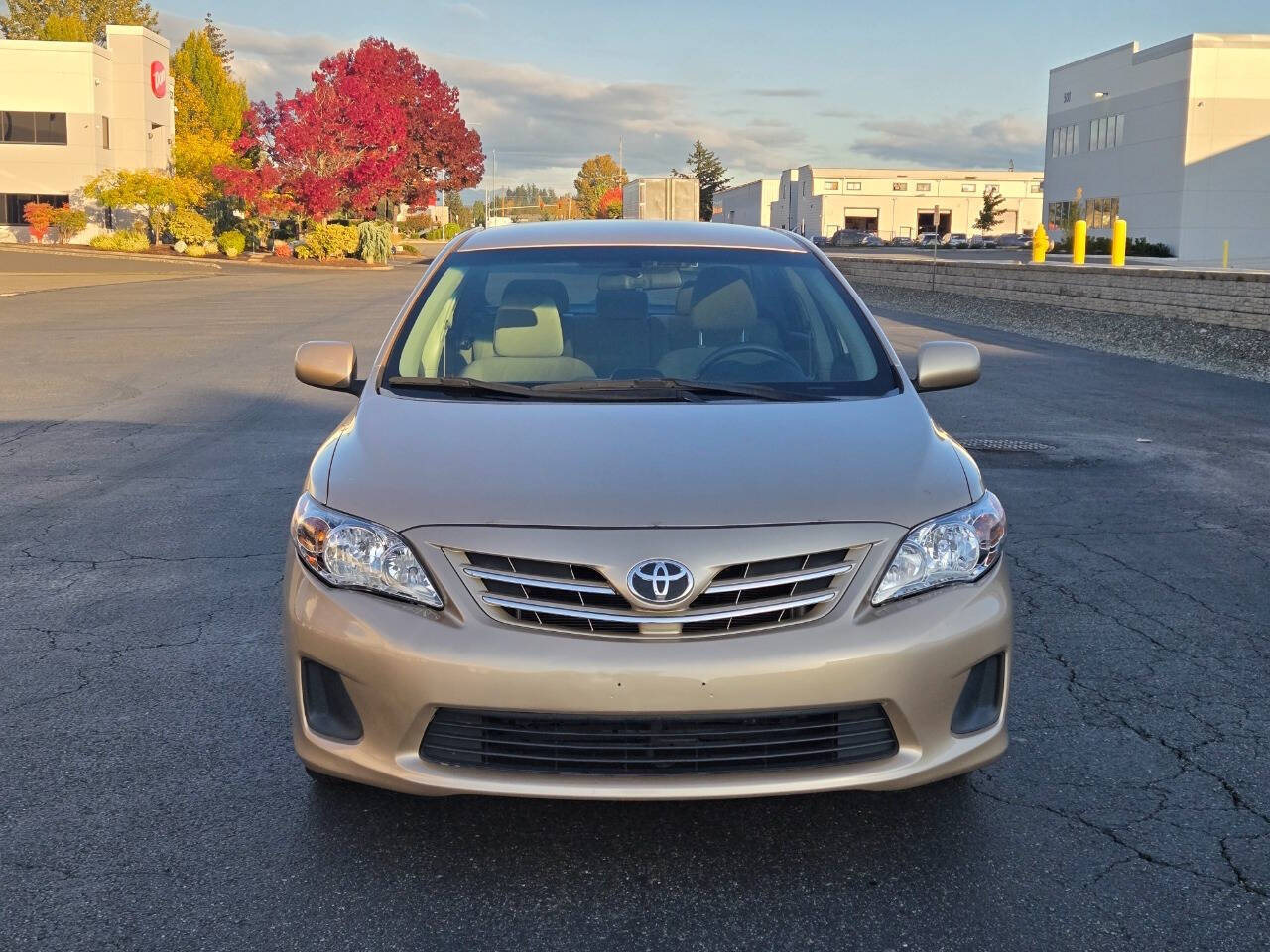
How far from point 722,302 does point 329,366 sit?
142 cm

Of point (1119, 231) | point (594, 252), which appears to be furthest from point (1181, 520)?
point (1119, 231)

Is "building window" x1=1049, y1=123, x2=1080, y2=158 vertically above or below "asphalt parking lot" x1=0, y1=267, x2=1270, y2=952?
above

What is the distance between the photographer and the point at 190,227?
56938 millimetres

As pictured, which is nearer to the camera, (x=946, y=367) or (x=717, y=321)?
(x=946, y=367)

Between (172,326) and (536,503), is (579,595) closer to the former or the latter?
(536,503)

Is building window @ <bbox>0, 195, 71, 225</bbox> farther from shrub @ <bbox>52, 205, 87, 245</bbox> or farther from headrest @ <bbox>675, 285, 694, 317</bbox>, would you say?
headrest @ <bbox>675, 285, 694, 317</bbox>

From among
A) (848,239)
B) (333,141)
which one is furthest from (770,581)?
(848,239)

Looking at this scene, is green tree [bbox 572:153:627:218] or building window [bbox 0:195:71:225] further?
green tree [bbox 572:153:627:218]

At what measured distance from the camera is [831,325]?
4738 mm

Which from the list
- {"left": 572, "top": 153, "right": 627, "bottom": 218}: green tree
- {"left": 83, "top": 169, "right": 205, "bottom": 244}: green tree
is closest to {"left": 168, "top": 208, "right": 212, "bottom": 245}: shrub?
{"left": 83, "top": 169, "right": 205, "bottom": 244}: green tree

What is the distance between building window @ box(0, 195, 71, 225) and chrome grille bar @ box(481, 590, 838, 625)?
215 feet

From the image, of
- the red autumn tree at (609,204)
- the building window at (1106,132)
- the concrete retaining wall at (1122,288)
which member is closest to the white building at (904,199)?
the red autumn tree at (609,204)

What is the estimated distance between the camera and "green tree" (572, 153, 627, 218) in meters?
158

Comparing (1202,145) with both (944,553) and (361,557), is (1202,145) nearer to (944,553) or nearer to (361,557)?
(944,553)
